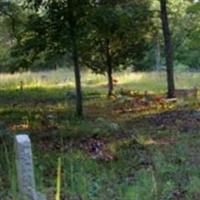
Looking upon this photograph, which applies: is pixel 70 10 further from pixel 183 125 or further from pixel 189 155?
pixel 189 155

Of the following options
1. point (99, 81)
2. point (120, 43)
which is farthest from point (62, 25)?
point (99, 81)

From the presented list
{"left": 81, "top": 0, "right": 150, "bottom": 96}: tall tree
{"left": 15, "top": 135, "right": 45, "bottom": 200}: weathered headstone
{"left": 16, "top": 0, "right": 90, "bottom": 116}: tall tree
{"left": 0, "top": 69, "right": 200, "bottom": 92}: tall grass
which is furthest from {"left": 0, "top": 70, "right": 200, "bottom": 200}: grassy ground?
{"left": 0, "top": 69, "right": 200, "bottom": 92}: tall grass

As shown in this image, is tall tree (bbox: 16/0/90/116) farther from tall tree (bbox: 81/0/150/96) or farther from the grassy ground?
tall tree (bbox: 81/0/150/96)

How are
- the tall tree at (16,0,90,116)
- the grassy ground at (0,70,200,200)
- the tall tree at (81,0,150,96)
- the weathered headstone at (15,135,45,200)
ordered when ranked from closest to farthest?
the weathered headstone at (15,135,45,200) < the grassy ground at (0,70,200,200) < the tall tree at (16,0,90,116) < the tall tree at (81,0,150,96)

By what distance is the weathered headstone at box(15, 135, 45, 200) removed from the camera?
4.32m

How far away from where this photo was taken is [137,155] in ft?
33.9

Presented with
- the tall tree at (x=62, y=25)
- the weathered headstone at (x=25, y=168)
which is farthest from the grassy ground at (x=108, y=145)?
the tall tree at (x=62, y=25)

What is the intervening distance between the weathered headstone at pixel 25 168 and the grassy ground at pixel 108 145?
25 cm

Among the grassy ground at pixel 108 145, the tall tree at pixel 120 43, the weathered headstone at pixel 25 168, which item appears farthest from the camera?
the tall tree at pixel 120 43

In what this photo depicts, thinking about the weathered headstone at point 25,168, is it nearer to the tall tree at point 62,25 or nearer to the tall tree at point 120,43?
the tall tree at point 62,25

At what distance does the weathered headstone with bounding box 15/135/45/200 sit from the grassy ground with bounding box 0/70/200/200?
0.82 ft

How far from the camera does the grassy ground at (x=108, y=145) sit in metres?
6.18

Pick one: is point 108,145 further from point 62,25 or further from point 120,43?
point 120,43

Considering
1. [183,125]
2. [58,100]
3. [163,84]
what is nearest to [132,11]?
[58,100]
